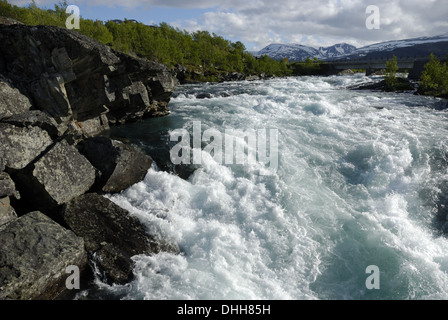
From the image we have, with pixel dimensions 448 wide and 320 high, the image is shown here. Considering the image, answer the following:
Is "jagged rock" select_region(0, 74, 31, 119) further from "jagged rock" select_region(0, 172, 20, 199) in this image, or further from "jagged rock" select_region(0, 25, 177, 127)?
"jagged rock" select_region(0, 172, 20, 199)

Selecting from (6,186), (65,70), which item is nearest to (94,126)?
(65,70)

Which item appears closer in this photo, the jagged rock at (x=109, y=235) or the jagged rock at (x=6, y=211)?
the jagged rock at (x=109, y=235)

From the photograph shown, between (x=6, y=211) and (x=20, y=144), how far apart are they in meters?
2.46

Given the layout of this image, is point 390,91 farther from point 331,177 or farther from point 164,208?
point 164,208

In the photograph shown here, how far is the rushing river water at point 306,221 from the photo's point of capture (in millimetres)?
8414

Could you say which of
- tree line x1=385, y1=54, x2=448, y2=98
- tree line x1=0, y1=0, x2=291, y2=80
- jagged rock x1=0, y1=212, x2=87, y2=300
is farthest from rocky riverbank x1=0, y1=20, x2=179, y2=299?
tree line x1=385, y1=54, x2=448, y2=98

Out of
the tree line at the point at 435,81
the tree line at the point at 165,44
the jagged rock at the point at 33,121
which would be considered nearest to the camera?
the jagged rock at the point at 33,121

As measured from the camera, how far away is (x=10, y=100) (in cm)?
1241

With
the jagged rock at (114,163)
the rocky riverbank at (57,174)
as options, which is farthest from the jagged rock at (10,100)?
the jagged rock at (114,163)

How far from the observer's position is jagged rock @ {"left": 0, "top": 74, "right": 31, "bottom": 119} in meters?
→ 11.8

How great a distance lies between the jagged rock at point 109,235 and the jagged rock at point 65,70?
23.9 feet

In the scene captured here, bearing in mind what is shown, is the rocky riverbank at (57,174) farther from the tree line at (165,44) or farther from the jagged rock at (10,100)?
the tree line at (165,44)

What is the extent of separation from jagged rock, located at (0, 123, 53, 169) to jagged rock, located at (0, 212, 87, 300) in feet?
7.15
